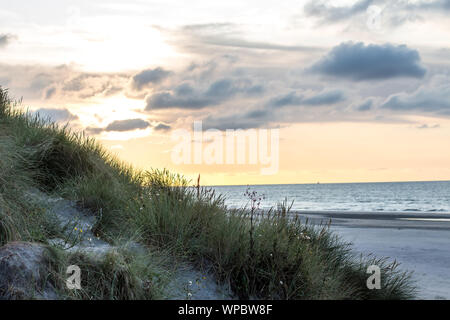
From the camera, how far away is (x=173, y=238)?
786cm

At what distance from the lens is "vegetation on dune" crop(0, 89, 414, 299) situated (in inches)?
254

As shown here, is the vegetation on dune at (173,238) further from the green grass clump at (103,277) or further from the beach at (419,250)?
the beach at (419,250)

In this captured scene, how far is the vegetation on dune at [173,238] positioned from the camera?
21.1 ft

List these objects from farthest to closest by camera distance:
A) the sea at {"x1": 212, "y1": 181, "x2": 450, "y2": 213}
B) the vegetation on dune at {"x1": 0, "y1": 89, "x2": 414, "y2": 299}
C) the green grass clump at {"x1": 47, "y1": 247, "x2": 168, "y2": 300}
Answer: the sea at {"x1": 212, "y1": 181, "x2": 450, "y2": 213} < the vegetation on dune at {"x1": 0, "y1": 89, "x2": 414, "y2": 299} < the green grass clump at {"x1": 47, "y1": 247, "x2": 168, "y2": 300}

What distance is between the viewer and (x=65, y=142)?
1145 centimetres

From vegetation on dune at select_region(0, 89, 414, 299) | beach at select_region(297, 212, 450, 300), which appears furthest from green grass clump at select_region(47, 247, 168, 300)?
beach at select_region(297, 212, 450, 300)

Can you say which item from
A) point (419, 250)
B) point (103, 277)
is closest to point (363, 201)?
point (419, 250)

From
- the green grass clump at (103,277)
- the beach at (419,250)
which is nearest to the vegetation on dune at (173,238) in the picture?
the green grass clump at (103,277)

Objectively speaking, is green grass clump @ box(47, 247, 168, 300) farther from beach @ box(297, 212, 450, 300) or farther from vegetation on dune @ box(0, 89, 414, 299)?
beach @ box(297, 212, 450, 300)

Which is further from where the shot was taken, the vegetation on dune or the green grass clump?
the vegetation on dune

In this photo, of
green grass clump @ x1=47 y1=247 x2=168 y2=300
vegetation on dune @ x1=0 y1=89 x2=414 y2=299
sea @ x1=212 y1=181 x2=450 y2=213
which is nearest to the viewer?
green grass clump @ x1=47 y1=247 x2=168 y2=300
